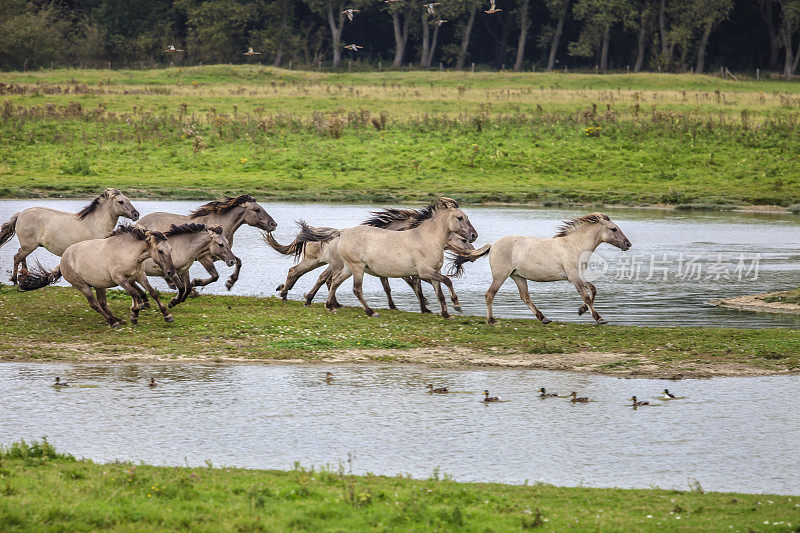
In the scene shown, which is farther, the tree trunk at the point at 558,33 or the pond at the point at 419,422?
the tree trunk at the point at 558,33

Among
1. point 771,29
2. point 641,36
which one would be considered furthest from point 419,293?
point 771,29

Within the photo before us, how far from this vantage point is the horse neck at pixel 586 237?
15.9m

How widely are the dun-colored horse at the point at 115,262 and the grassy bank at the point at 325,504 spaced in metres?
6.18

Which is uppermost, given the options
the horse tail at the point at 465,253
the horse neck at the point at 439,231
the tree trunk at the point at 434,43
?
the tree trunk at the point at 434,43

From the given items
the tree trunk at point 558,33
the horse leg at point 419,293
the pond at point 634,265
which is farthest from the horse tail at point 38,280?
the tree trunk at point 558,33

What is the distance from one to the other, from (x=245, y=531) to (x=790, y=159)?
34.4 meters

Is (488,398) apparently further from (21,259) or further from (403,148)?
(403,148)

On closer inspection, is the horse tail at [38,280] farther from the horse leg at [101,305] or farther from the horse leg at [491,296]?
the horse leg at [491,296]

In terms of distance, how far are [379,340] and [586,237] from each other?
417cm

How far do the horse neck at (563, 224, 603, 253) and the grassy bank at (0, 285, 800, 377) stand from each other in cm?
138

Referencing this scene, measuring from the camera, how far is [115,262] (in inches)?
566

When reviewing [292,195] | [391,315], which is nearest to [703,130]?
[292,195]

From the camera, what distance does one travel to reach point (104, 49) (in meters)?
88.1

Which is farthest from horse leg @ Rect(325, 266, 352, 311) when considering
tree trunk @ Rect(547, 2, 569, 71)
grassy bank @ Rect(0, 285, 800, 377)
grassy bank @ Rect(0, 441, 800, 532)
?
tree trunk @ Rect(547, 2, 569, 71)
